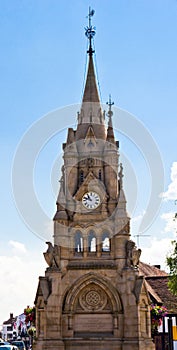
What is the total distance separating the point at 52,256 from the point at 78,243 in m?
2.91

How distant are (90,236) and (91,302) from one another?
6001 mm

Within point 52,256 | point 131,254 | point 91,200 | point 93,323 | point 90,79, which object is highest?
point 90,79

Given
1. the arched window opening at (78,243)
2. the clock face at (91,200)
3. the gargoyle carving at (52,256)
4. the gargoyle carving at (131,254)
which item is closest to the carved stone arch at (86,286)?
the gargoyle carving at (52,256)

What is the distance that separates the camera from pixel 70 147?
5581cm

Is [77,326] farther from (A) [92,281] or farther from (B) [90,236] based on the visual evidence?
(B) [90,236]

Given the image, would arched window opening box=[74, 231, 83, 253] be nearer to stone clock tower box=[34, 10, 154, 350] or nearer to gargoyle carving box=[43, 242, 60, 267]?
stone clock tower box=[34, 10, 154, 350]

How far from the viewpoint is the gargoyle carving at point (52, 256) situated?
5094 cm

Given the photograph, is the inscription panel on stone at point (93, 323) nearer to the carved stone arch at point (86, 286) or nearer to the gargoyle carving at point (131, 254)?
the carved stone arch at point (86, 286)

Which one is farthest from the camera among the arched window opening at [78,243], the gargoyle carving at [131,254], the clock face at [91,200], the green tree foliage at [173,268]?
the clock face at [91,200]

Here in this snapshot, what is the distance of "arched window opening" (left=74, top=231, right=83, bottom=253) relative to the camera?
52.5 metres

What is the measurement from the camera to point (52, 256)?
168ft

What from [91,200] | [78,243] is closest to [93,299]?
[78,243]

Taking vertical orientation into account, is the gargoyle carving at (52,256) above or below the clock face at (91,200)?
below

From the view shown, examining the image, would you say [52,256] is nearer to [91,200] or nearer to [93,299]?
[93,299]
